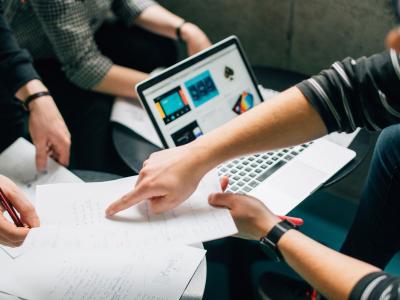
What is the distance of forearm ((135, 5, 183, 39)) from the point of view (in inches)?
64.2

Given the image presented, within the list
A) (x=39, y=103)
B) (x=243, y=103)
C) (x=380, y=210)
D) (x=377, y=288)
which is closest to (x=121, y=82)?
(x=39, y=103)

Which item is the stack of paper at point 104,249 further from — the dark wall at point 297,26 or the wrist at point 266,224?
the dark wall at point 297,26

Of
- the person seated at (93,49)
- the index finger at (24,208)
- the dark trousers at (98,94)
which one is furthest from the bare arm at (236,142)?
the dark trousers at (98,94)

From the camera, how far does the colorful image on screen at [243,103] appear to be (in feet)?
4.33

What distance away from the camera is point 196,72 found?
1248mm

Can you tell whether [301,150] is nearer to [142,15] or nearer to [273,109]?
[273,109]

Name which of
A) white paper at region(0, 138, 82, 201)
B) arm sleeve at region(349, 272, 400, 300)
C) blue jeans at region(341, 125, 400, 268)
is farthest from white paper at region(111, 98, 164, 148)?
arm sleeve at region(349, 272, 400, 300)

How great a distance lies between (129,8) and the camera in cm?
164

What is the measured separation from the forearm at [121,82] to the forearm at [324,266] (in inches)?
31.4

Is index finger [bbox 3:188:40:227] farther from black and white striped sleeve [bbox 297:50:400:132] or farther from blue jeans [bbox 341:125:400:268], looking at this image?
blue jeans [bbox 341:125:400:268]

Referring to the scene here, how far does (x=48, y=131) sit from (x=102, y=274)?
1.63ft

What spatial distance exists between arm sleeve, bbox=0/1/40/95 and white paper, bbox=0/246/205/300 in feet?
1.86

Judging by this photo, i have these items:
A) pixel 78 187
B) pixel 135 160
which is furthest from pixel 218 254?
pixel 78 187

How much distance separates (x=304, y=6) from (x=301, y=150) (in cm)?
67
